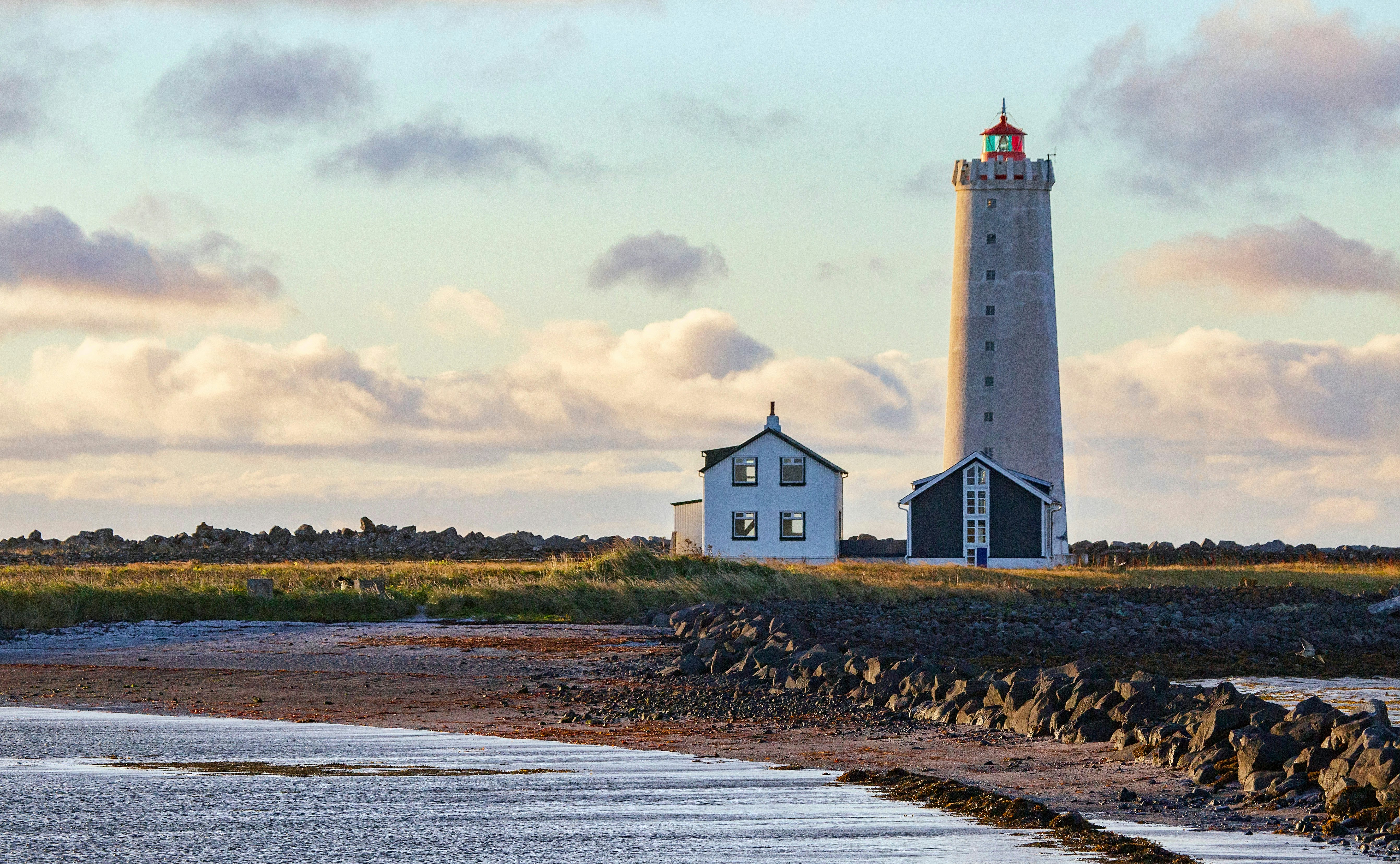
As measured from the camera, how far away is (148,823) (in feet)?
28.2

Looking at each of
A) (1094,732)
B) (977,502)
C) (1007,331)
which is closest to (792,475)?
(977,502)

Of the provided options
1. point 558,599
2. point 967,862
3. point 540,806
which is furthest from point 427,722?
point 558,599

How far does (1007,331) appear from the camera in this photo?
51.1 m

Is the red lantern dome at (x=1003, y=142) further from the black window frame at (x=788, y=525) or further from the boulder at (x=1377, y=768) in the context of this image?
the boulder at (x=1377, y=768)

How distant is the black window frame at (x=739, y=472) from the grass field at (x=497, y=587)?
5751 mm

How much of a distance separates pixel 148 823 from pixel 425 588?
2271 cm

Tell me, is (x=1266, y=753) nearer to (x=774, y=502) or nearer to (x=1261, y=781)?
(x=1261, y=781)

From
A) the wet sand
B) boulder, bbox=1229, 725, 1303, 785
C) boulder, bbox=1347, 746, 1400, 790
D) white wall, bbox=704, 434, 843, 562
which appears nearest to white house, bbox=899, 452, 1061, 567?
white wall, bbox=704, 434, 843, 562

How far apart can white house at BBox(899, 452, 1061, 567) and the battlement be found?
9122 mm

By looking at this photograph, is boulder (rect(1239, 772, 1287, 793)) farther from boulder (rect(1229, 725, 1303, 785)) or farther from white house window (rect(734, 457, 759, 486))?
white house window (rect(734, 457, 759, 486))

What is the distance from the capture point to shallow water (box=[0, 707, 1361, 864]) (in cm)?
801

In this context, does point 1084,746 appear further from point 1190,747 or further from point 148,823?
point 148,823

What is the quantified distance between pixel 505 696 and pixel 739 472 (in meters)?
34.2

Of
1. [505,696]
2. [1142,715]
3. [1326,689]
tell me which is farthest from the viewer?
[1326,689]
